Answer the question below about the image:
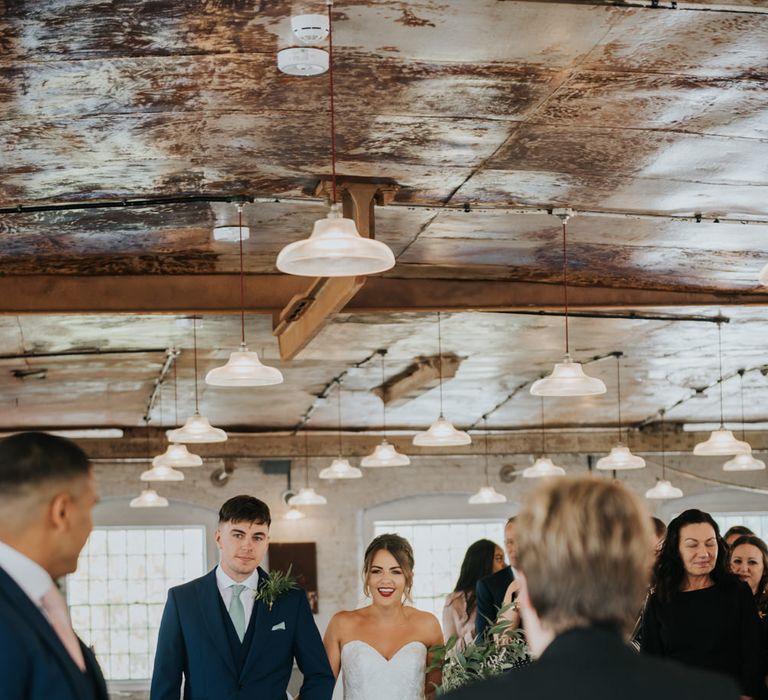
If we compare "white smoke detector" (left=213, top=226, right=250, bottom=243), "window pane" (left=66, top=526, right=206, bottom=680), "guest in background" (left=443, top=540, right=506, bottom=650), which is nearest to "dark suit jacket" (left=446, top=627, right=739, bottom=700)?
"guest in background" (left=443, top=540, right=506, bottom=650)

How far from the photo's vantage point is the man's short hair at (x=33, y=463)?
2.48m

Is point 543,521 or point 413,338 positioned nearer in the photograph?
point 543,521

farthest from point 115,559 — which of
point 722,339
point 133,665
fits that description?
point 722,339

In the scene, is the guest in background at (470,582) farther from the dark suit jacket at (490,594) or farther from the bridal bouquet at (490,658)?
the bridal bouquet at (490,658)

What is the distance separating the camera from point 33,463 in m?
2.49

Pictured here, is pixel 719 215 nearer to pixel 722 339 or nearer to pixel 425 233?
pixel 425 233

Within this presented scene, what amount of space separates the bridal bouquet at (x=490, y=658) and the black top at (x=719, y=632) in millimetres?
817

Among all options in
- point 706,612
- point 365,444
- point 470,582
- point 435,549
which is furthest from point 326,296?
point 435,549

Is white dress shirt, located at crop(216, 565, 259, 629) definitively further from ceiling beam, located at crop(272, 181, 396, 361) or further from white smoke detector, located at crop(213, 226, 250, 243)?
white smoke detector, located at crop(213, 226, 250, 243)

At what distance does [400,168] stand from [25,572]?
4.40 meters

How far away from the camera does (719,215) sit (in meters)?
7.55

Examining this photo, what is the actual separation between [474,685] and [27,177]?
16.7 feet

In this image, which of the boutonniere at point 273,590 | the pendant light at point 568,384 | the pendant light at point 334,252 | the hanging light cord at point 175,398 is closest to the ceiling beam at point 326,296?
the pendant light at point 568,384

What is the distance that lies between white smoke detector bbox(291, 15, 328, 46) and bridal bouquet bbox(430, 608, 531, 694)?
2.30m
